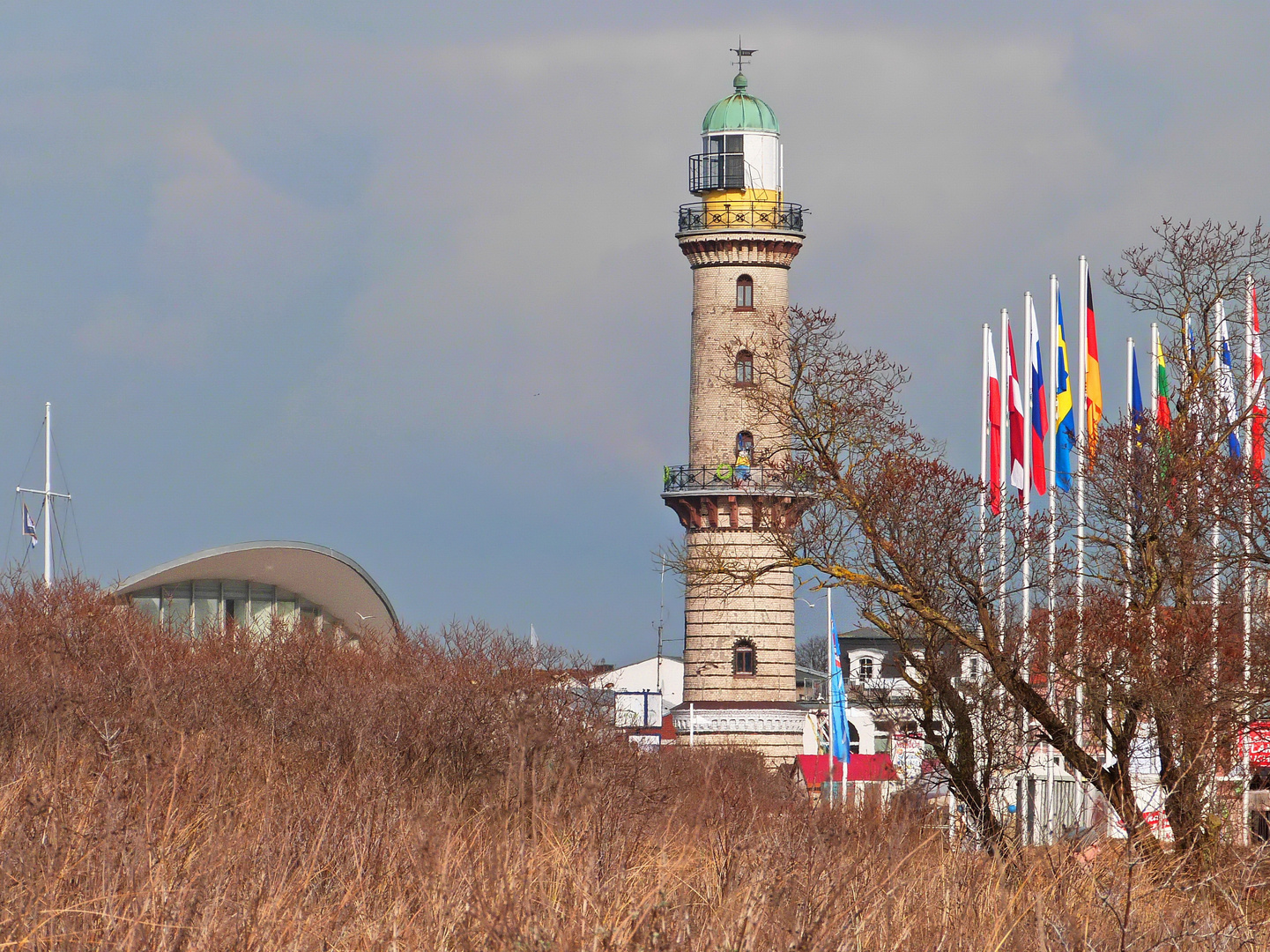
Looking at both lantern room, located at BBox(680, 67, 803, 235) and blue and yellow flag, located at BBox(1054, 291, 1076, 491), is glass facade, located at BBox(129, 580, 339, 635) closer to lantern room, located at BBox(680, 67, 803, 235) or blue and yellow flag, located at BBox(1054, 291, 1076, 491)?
lantern room, located at BBox(680, 67, 803, 235)

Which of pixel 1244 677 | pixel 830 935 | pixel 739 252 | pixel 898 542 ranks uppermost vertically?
pixel 739 252

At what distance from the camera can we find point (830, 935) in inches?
281

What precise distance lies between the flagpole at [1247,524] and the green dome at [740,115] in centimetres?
3332

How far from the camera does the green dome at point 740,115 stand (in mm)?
56188

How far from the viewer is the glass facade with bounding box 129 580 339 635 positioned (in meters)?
56.8

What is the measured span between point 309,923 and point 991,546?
18.7 meters

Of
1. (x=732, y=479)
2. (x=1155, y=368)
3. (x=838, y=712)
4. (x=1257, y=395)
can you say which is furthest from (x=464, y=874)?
(x=732, y=479)

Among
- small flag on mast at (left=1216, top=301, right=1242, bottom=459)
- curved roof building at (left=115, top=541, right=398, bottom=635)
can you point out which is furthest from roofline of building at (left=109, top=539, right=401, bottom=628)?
small flag on mast at (left=1216, top=301, right=1242, bottom=459)

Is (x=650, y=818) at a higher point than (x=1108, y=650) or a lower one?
lower

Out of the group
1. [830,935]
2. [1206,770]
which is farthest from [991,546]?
[830,935]

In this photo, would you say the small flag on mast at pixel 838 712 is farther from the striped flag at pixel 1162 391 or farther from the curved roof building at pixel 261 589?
the curved roof building at pixel 261 589

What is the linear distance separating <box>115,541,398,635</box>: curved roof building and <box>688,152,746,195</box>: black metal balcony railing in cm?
1876

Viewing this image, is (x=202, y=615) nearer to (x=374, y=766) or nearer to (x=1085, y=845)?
(x=374, y=766)

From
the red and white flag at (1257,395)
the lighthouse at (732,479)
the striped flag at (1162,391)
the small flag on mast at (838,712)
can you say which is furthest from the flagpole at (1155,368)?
the lighthouse at (732,479)
